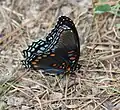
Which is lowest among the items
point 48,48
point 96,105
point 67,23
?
point 96,105

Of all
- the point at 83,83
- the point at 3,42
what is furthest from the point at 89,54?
the point at 3,42

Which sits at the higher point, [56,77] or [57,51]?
[57,51]

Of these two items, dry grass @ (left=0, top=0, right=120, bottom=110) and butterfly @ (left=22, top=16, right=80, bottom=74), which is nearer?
dry grass @ (left=0, top=0, right=120, bottom=110)

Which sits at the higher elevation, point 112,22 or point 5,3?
point 5,3

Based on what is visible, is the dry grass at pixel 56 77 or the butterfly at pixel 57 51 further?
the butterfly at pixel 57 51

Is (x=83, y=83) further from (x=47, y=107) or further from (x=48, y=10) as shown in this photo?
(x=48, y=10)
